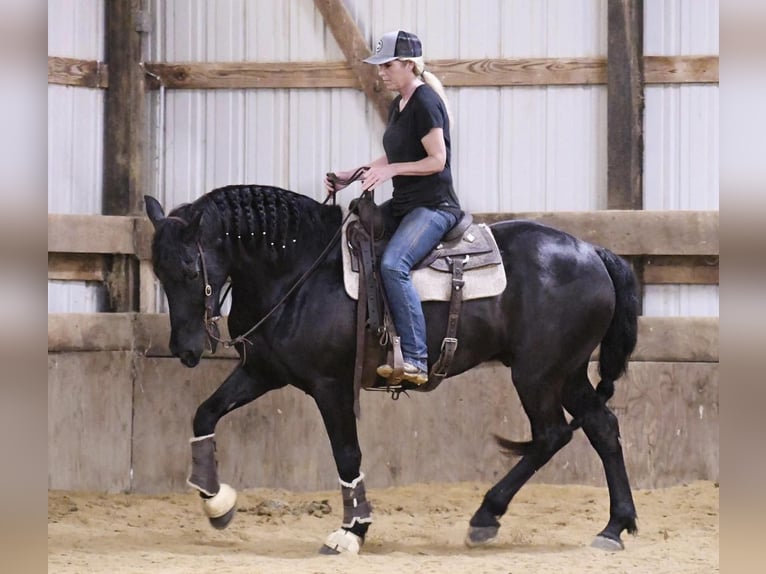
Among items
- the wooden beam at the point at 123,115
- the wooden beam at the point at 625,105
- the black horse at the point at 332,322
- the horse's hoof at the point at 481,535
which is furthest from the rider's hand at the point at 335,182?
the wooden beam at the point at 123,115

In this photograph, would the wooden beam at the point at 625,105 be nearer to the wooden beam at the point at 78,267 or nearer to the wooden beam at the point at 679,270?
the wooden beam at the point at 679,270

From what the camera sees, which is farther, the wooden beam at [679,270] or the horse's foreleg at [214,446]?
the wooden beam at [679,270]

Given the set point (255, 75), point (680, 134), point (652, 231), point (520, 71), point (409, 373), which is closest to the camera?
point (409, 373)

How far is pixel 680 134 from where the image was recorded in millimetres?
6949

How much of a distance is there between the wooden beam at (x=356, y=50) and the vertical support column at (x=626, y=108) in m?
1.51

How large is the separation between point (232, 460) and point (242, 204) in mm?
2453

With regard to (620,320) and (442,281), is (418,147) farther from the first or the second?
(620,320)

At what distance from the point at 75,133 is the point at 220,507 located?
313 centimetres

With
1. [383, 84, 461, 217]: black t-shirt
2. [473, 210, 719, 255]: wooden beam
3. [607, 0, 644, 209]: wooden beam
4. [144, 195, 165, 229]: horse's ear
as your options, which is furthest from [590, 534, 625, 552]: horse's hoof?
[144, 195, 165, 229]: horse's ear

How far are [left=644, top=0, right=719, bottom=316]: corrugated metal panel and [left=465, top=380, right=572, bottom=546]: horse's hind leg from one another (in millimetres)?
1848

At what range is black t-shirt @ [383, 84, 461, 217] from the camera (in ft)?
17.1

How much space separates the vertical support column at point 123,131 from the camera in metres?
7.32

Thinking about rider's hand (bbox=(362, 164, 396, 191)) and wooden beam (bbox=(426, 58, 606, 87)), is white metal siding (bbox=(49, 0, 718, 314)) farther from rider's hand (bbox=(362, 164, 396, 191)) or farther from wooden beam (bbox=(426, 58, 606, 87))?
rider's hand (bbox=(362, 164, 396, 191))

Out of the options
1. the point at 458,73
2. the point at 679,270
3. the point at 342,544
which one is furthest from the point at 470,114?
the point at 342,544
